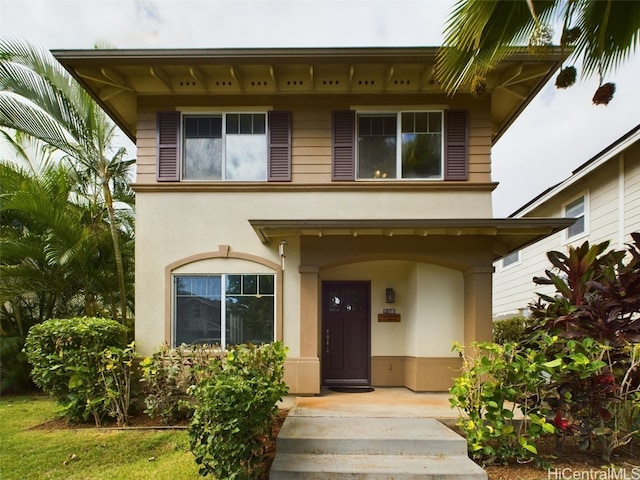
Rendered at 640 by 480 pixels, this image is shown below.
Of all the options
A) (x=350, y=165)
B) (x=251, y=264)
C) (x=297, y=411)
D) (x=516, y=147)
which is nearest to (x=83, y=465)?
(x=297, y=411)

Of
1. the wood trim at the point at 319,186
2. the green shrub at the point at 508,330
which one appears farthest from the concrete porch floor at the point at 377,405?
the green shrub at the point at 508,330

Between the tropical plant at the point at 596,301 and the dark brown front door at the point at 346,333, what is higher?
the tropical plant at the point at 596,301

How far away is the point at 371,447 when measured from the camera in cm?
482

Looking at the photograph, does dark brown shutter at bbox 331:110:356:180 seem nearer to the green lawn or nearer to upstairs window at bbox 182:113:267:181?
upstairs window at bbox 182:113:267:181

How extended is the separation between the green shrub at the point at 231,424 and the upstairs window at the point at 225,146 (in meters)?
4.38

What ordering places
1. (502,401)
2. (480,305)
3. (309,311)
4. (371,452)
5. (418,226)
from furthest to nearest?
(309,311) → (480,305) → (418,226) → (371,452) → (502,401)

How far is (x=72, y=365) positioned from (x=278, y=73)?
20.0 feet

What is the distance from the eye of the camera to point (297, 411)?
237 inches

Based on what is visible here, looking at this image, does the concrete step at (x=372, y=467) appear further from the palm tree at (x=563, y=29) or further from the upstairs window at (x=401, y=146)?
the upstairs window at (x=401, y=146)

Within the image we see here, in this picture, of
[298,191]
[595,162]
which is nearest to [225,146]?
[298,191]

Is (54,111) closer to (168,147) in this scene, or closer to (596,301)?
(168,147)

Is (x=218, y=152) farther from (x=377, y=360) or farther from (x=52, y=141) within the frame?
(x=377, y=360)

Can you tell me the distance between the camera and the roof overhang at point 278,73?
22.4ft

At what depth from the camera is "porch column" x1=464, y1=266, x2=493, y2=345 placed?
23.1 feet
